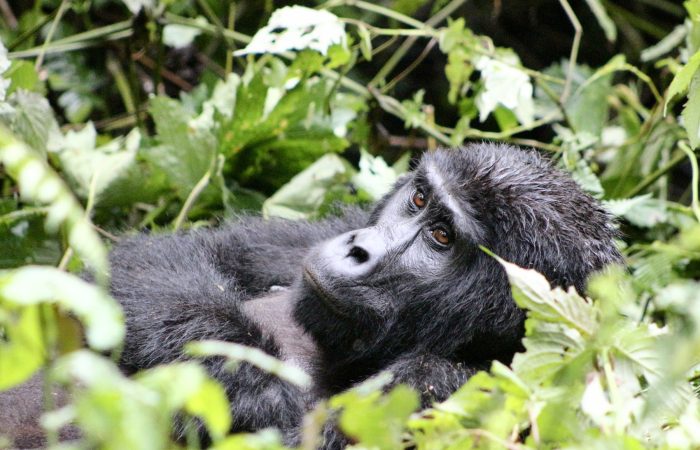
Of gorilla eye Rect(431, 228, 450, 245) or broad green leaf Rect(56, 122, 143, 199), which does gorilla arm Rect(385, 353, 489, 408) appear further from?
broad green leaf Rect(56, 122, 143, 199)

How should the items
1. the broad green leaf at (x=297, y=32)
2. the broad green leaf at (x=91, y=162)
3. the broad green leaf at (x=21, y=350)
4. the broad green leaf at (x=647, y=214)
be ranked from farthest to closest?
the broad green leaf at (x=647, y=214) → the broad green leaf at (x=91, y=162) → the broad green leaf at (x=297, y=32) → the broad green leaf at (x=21, y=350)

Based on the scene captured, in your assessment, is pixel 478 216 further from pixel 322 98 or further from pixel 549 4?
pixel 549 4

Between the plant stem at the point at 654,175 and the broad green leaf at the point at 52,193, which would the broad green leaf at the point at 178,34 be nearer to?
the plant stem at the point at 654,175

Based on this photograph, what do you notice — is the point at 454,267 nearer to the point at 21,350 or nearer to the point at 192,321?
the point at 192,321

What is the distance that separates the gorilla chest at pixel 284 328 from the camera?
301 cm

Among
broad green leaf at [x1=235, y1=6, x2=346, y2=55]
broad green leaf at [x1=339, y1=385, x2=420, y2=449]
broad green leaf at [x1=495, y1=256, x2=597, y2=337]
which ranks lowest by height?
broad green leaf at [x1=235, y1=6, x2=346, y2=55]

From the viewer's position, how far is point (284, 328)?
3158 millimetres

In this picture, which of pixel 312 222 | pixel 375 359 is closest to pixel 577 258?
pixel 375 359

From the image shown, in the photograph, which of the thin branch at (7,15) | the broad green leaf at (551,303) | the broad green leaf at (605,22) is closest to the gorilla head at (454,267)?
the broad green leaf at (551,303)

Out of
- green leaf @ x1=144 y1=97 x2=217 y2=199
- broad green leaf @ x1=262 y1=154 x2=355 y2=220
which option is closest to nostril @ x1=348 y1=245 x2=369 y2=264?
broad green leaf @ x1=262 y1=154 x2=355 y2=220

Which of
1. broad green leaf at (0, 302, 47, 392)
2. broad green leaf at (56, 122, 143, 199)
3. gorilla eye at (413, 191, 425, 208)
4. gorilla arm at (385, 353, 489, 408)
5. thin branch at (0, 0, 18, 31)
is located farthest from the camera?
thin branch at (0, 0, 18, 31)

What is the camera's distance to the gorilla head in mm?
2836

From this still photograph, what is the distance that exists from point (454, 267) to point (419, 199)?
33cm

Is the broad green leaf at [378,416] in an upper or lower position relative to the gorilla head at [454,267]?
upper
